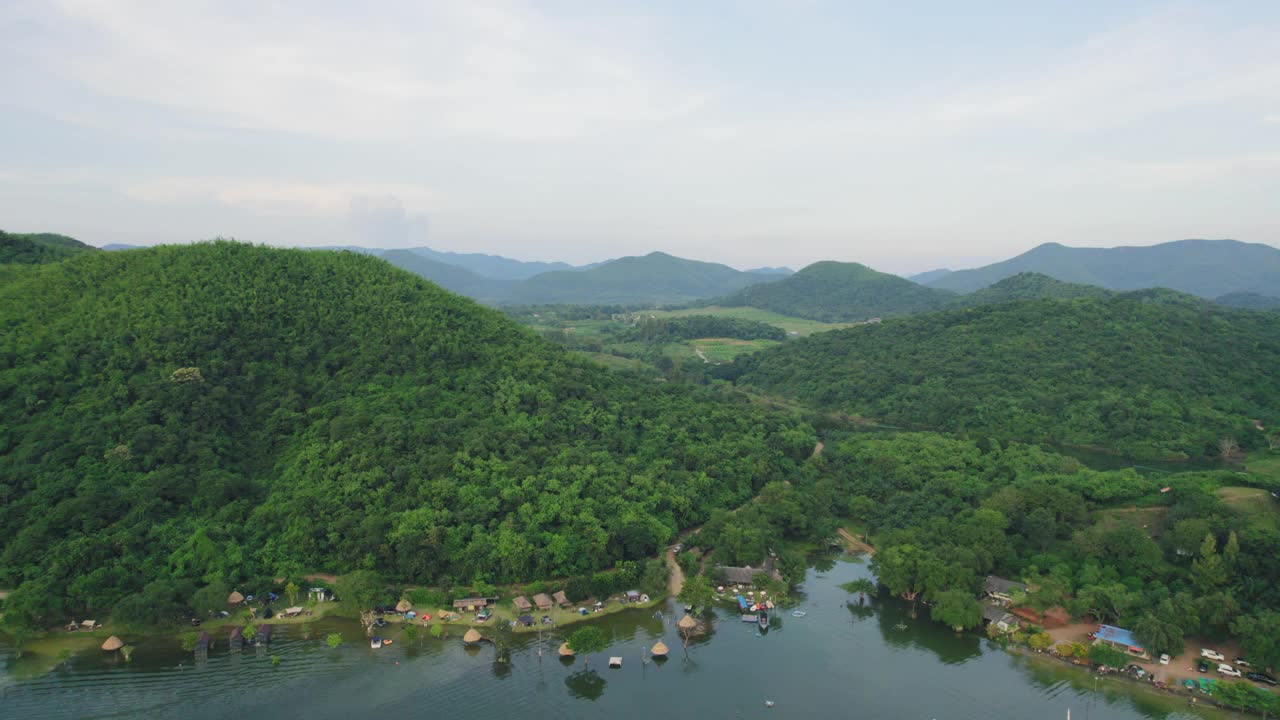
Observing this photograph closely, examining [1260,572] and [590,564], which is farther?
[590,564]

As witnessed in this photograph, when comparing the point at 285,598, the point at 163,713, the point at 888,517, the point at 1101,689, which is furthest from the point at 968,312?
the point at 163,713

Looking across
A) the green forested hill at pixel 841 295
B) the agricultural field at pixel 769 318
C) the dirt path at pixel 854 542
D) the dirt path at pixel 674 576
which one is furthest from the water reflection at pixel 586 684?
the green forested hill at pixel 841 295

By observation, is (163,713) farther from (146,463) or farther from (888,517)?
(888,517)

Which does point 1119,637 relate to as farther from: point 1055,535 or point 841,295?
point 841,295

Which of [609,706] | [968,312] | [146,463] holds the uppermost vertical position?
[968,312]

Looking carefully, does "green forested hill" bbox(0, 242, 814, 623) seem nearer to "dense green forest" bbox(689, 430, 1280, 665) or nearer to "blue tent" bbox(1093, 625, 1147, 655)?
"dense green forest" bbox(689, 430, 1280, 665)

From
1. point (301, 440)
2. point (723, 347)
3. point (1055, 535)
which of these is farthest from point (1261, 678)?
point (723, 347)

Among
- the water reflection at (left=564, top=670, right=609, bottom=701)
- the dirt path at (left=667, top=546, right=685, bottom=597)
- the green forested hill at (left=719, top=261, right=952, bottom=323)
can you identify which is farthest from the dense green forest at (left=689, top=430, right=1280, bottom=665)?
the green forested hill at (left=719, top=261, right=952, bottom=323)
